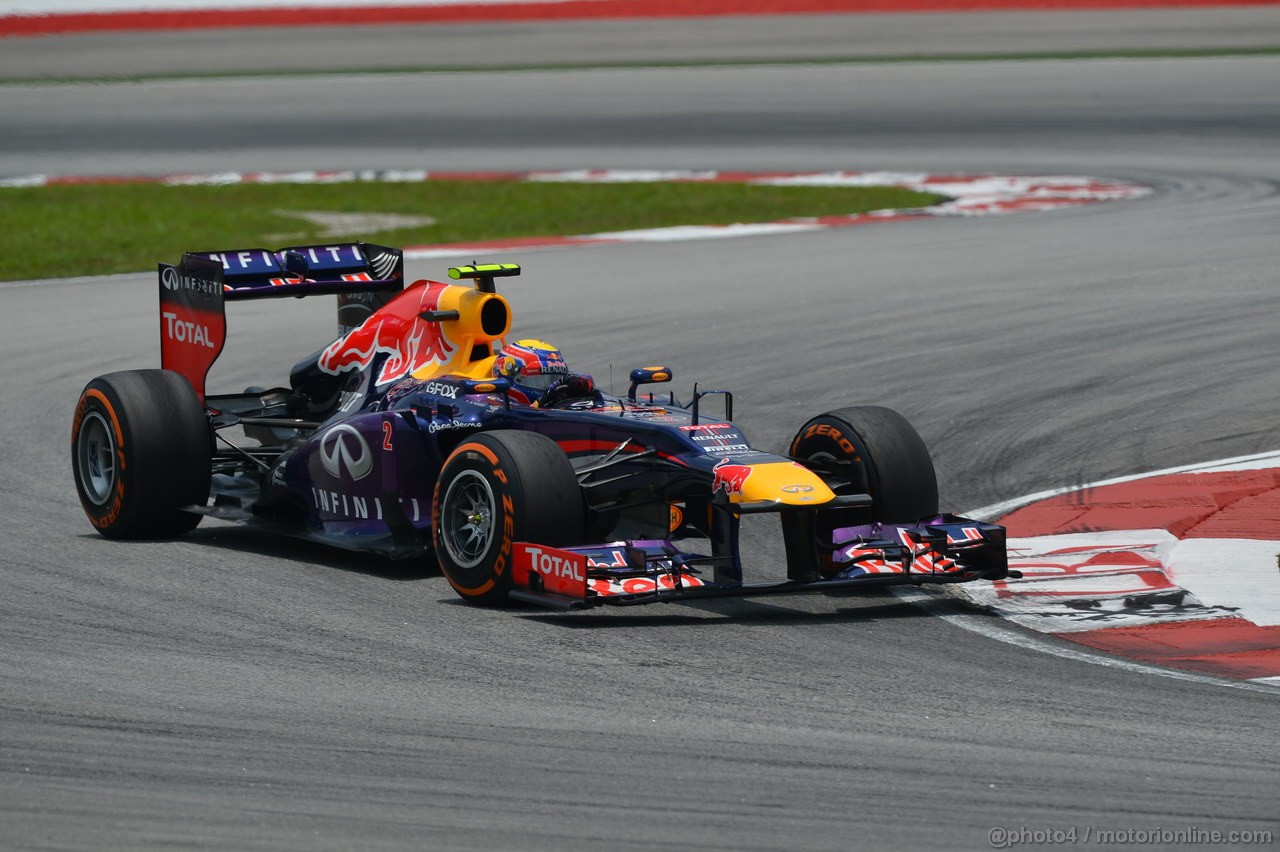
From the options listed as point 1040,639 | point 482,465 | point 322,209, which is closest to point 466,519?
point 482,465

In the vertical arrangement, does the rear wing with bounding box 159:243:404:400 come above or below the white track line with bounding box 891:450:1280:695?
above

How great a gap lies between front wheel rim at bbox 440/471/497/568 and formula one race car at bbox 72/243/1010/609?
0.04 feet

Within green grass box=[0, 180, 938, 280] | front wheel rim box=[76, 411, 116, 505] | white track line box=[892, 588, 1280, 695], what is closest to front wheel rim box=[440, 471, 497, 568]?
white track line box=[892, 588, 1280, 695]

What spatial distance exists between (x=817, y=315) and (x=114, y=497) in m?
7.87

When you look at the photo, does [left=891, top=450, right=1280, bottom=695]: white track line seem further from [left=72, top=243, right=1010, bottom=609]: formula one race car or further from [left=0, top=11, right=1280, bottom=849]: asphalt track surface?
[left=72, top=243, right=1010, bottom=609]: formula one race car

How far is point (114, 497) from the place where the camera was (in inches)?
394

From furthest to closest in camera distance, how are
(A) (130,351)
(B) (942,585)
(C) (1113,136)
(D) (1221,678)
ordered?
1. (C) (1113,136)
2. (A) (130,351)
3. (B) (942,585)
4. (D) (1221,678)

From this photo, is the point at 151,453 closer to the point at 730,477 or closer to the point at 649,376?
the point at 649,376

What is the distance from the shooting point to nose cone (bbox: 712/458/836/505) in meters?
8.25

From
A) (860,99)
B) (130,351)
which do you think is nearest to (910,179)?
(860,99)

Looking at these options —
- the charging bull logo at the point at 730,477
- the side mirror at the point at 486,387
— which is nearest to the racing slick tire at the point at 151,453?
the side mirror at the point at 486,387

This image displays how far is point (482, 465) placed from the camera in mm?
8578

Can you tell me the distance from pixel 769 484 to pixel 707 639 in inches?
29.4

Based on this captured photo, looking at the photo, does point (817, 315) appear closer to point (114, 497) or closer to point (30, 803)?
point (114, 497)
